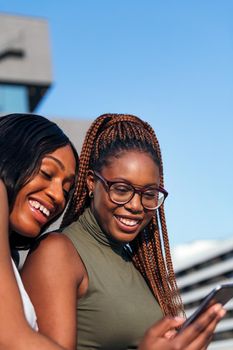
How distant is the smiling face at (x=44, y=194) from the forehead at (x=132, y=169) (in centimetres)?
29

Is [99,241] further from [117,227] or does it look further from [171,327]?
[171,327]

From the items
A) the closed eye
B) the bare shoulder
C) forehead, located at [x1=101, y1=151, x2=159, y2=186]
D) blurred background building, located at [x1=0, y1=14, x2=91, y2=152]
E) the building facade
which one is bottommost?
the building facade

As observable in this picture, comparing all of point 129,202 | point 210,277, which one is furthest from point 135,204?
point 210,277

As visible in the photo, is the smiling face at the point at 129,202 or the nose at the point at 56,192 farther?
the smiling face at the point at 129,202

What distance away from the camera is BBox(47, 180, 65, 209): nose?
2.01 metres

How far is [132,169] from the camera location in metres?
2.39

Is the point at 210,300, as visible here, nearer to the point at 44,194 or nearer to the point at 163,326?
the point at 163,326

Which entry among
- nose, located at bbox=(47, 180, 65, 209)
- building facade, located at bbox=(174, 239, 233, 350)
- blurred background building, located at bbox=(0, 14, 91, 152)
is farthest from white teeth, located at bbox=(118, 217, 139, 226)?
building facade, located at bbox=(174, 239, 233, 350)

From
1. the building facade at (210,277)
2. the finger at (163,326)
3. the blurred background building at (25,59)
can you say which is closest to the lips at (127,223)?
the finger at (163,326)

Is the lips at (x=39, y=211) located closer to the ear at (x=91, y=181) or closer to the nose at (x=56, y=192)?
the nose at (x=56, y=192)

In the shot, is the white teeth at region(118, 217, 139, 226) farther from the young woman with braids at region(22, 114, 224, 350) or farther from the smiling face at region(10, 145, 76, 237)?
the smiling face at region(10, 145, 76, 237)

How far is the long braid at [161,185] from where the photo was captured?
8.23 ft

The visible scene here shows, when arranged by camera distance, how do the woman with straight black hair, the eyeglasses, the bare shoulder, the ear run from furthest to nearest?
the ear
the eyeglasses
the bare shoulder
the woman with straight black hair

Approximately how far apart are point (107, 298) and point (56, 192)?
451 millimetres
